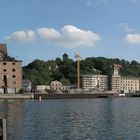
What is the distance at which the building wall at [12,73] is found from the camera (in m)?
168

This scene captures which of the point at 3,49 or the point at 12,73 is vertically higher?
the point at 3,49

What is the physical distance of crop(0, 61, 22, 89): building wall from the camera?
6619 inches

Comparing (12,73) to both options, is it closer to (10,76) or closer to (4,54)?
(10,76)

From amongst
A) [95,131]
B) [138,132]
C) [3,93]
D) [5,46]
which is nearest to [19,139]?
[95,131]

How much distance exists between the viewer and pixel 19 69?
169m


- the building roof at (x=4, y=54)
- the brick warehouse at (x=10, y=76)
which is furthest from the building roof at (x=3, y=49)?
the brick warehouse at (x=10, y=76)

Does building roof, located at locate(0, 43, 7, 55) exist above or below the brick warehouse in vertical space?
above

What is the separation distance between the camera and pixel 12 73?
552ft

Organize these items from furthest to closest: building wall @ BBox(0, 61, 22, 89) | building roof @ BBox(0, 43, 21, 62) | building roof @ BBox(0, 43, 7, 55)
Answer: building roof @ BBox(0, 43, 7, 55) < building roof @ BBox(0, 43, 21, 62) < building wall @ BBox(0, 61, 22, 89)

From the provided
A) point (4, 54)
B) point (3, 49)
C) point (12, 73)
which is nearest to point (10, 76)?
point (12, 73)

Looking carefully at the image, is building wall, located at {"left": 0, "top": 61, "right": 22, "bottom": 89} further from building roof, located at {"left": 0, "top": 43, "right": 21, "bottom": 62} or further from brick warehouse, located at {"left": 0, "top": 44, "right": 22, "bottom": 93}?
building roof, located at {"left": 0, "top": 43, "right": 21, "bottom": 62}

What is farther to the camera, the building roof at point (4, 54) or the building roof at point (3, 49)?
the building roof at point (3, 49)

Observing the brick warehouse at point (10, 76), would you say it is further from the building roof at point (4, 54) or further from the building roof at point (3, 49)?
the building roof at point (3, 49)

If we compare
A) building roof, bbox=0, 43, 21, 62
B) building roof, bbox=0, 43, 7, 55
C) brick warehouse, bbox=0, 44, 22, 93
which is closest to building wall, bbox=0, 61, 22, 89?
brick warehouse, bbox=0, 44, 22, 93
